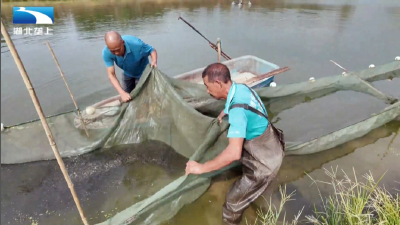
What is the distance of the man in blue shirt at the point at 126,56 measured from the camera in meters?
3.37

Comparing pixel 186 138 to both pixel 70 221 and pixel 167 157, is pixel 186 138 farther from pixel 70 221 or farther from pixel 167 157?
pixel 70 221

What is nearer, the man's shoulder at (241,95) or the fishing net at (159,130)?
the man's shoulder at (241,95)

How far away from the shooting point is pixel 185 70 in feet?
25.9

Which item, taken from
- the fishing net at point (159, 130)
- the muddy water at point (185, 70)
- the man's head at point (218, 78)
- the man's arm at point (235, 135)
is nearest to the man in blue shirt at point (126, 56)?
the fishing net at point (159, 130)

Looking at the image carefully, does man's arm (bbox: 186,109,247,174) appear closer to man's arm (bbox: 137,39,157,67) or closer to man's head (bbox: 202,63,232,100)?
man's head (bbox: 202,63,232,100)

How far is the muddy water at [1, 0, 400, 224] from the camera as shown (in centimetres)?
327

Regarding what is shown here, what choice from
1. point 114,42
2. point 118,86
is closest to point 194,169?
point 118,86

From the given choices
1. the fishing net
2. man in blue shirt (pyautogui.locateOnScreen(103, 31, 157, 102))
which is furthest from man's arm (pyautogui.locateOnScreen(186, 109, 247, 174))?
man in blue shirt (pyautogui.locateOnScreen(103, 31, 157, 102))

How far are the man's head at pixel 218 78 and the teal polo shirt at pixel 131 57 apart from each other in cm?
197

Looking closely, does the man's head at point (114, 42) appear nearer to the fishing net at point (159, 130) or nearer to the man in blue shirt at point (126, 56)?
the man in blue shirt at point (126, 56)

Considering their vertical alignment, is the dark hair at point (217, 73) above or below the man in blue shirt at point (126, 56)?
above

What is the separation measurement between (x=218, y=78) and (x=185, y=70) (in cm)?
587

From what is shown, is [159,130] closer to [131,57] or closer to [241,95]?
[131,57]

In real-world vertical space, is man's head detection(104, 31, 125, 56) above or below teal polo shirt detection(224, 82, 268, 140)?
above
